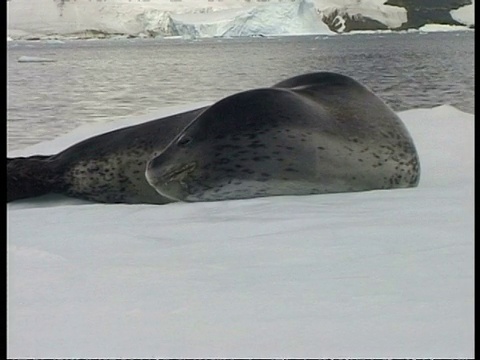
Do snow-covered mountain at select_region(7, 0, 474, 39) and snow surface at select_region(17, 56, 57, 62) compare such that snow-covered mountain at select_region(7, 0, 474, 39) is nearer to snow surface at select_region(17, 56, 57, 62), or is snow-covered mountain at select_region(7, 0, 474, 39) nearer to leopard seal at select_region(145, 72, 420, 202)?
snow surface at select_region(17, 56, 57, 62)

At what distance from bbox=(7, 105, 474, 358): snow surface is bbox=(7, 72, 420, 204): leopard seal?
33 centimetres

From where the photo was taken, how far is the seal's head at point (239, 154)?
6.79 feet

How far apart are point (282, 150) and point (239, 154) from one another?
0.13 meters

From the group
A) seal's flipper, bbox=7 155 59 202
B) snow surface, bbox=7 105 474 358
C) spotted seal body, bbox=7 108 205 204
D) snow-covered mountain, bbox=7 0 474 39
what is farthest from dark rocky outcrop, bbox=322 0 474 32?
seal's flipper, bbox=7 155 59 202

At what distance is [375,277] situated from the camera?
113cm

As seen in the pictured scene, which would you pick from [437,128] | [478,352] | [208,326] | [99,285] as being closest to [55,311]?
[99,285]

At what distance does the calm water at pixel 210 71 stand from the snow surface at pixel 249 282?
856 mm

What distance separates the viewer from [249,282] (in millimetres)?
1140

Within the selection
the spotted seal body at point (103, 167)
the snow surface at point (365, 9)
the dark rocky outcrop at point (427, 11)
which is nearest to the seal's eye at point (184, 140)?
the spotted seal body at point (103, 167)

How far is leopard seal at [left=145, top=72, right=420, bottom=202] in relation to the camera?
2.07m

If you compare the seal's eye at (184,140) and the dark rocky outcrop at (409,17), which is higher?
the dark rocky outcrop at (409,17)

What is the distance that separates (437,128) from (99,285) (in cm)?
176

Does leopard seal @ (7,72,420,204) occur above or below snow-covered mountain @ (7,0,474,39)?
below

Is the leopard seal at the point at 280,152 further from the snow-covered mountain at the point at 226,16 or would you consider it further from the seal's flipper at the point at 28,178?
the seal's flipper at the point at 28,178
